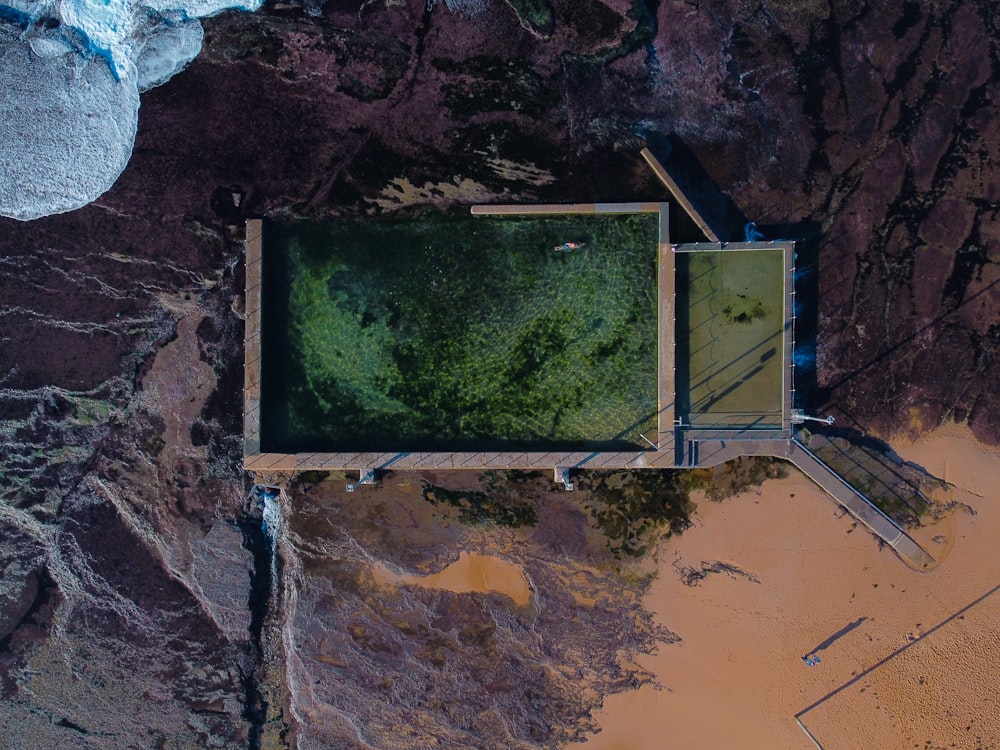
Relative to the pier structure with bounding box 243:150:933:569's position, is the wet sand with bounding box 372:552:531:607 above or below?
below

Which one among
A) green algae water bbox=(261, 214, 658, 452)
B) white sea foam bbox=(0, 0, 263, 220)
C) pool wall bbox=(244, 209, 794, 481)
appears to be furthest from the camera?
green algae water bbox=(261, 214, 658, 452)

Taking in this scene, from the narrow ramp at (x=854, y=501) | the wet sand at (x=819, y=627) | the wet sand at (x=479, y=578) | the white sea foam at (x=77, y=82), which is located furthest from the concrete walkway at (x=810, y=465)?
the white sea foam at (x=77, y=82)

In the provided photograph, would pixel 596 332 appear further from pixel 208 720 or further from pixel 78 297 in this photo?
pixel 208 720

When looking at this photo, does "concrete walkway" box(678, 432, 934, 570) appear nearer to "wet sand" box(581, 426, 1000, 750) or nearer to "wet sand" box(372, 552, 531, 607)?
"wet sand" box(581, 426, 1000, 750)

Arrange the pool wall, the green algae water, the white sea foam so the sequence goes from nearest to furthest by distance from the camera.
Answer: the pool wall < the white sea foam < the green algae water

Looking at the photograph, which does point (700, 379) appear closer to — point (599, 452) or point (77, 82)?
point (599, 452)

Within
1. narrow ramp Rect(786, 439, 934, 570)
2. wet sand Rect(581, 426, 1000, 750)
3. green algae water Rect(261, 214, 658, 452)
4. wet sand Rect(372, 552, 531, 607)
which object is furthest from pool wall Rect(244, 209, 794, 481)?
wet sand Rect(372, 552, 531, 607)

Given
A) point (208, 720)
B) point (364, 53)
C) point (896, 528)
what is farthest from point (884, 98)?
point (208, 720)

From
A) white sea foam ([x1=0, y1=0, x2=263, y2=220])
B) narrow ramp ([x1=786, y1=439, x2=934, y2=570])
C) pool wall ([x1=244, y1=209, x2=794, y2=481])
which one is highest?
white sea foam ([x1=0, y1=0, x2=263, y2=220])
